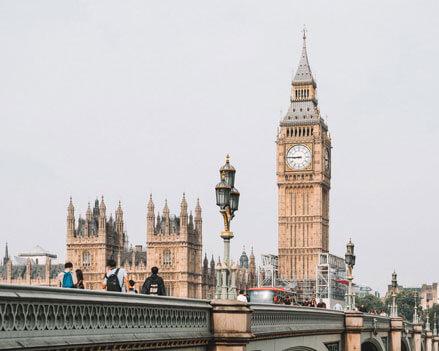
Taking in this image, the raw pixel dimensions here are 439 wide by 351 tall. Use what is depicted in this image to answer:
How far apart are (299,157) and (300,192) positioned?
4244mm

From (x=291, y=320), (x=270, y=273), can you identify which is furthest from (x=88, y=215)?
(x=291, y=320)

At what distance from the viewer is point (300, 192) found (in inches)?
5133

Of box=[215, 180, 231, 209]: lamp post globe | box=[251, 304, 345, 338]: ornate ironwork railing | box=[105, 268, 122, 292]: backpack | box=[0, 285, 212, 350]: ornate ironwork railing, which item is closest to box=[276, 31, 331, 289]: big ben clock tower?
box=[251, 304, 345, 338]: ornate ironwork railing

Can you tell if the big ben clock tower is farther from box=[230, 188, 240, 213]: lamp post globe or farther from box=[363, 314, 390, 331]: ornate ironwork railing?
box=[230, 188, 240, 213]: lamp post globe

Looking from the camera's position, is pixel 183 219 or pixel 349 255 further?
pixel 183 219

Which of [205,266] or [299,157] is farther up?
[299,157]

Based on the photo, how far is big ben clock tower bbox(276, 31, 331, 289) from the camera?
422 feet

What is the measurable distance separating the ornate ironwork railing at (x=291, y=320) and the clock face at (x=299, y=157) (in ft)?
315

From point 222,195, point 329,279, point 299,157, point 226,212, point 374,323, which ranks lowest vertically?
point 374,323

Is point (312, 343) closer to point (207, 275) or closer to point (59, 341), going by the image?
point (59, 341)

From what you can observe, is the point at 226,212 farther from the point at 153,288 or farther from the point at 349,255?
the point at 349,255

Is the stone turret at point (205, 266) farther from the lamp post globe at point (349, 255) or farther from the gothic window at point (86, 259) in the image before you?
the lamp post globe at point (349, 255)

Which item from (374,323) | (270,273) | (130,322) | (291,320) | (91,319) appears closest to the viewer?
(91,319)

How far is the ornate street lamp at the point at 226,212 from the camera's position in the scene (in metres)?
17.1
